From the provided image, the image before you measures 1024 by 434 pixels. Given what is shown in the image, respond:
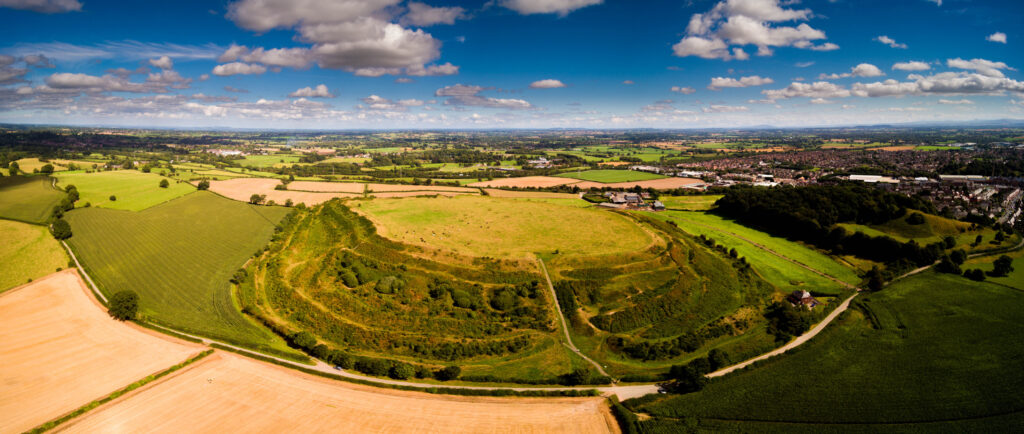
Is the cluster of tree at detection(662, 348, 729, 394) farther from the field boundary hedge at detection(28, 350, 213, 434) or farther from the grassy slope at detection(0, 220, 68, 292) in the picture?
the grassy slope at detection(0, 220, 68, 292)

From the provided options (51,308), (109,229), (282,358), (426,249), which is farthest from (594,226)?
(109,229)

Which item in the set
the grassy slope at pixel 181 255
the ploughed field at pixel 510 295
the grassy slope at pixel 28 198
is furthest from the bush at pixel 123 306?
the grassy slope at pixel 28 198

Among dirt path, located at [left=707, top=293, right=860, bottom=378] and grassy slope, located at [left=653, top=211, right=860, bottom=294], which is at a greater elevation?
grassy slope, located at [left=653, top=211, right=860, bottom=294]

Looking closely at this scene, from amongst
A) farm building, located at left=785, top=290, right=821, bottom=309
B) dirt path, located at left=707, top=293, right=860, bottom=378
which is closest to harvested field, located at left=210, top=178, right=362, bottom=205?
dirt path, located at left=707, top=293, right=860, bottom=378

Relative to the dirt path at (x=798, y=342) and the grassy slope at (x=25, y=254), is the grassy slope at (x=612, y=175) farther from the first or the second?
the grassy slope at (x=25, y=254)

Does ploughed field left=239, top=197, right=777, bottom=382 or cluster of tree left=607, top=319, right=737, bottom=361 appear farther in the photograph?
ploughed field left=239, top=197, right=777, bottom=382

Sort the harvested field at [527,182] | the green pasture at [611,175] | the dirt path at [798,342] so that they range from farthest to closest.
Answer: the green pasture at [611,175] → the harvested field at [527,182] → the dirt path at [798,342]
